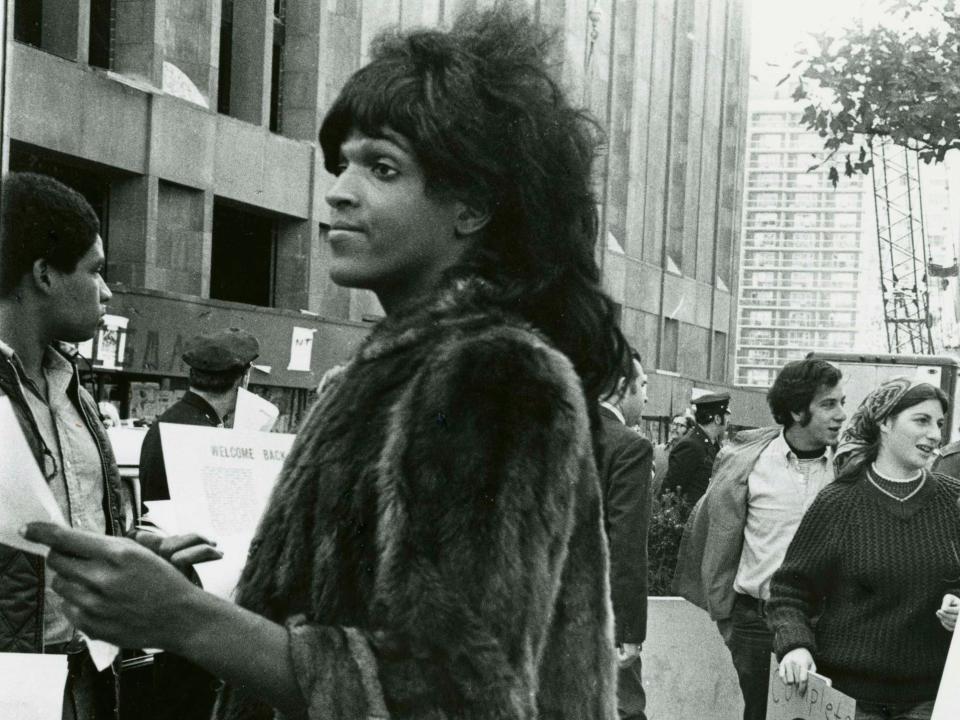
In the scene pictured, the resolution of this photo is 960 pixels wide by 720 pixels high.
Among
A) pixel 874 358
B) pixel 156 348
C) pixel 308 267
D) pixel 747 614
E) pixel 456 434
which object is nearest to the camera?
pixel 456 434

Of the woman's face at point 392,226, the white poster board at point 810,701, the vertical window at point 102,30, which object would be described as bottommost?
the white poster board at point 810,701

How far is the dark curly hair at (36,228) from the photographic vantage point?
10.3 feet

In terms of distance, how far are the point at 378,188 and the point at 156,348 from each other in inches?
520

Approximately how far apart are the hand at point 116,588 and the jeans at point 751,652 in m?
5.29

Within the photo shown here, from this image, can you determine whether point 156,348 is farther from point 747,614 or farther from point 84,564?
point 84,564

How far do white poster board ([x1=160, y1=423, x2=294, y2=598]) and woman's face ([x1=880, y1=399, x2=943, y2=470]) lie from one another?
344 cm

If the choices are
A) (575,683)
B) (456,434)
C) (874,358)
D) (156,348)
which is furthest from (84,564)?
(874,358)

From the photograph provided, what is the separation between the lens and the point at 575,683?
186 centimetres

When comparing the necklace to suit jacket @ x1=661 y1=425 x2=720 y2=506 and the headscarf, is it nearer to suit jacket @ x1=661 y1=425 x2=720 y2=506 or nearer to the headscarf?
the headscarf

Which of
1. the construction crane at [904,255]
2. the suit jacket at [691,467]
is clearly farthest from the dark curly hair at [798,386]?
the construction crane at [904,255]

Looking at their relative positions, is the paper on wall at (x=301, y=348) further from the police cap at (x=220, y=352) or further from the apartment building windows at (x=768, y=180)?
the apartment building windows at (x=768, y=180)

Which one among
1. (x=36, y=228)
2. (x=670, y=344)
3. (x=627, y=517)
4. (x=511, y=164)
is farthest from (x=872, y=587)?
(x=670, y=344)

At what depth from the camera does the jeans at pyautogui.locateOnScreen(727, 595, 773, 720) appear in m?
6.54

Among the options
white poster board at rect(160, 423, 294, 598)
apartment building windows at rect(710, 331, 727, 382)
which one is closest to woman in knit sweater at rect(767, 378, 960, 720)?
white poster board at rect(160, 423, 294, 598)
